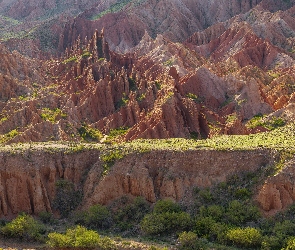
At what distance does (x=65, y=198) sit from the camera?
32.3m

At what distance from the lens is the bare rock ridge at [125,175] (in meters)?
31.6

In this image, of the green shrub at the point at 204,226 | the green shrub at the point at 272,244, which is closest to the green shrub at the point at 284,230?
the green shrub at the point at 272,244

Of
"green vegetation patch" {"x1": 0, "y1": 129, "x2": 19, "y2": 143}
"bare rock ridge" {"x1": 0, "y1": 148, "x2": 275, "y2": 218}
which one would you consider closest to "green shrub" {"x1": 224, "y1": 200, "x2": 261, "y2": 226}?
"bare rock ridge" {"x1": 0, "y1": 148, "x2": 275, "y2": 218}

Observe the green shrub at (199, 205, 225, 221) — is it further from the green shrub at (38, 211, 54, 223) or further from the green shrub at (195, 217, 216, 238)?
the green shrub at (38, 211, 54, 223)

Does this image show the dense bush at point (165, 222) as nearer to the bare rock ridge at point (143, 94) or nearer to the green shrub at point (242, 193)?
the green shrub at point (242, 193)

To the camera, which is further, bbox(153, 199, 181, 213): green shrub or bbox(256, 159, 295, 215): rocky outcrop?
bbox(153, 199, 181, 213): green shrub

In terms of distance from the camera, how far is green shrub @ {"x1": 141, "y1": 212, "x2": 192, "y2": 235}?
29250 mm

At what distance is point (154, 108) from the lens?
182ft

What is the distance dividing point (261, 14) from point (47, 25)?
5999 centimetres

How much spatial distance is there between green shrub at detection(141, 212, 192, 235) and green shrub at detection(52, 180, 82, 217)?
575cm

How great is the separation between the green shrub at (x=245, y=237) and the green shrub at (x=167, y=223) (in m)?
2.95

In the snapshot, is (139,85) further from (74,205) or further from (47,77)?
(74,205)

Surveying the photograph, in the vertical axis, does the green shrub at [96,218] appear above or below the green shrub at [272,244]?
above

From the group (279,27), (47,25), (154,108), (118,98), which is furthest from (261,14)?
(154,108)
